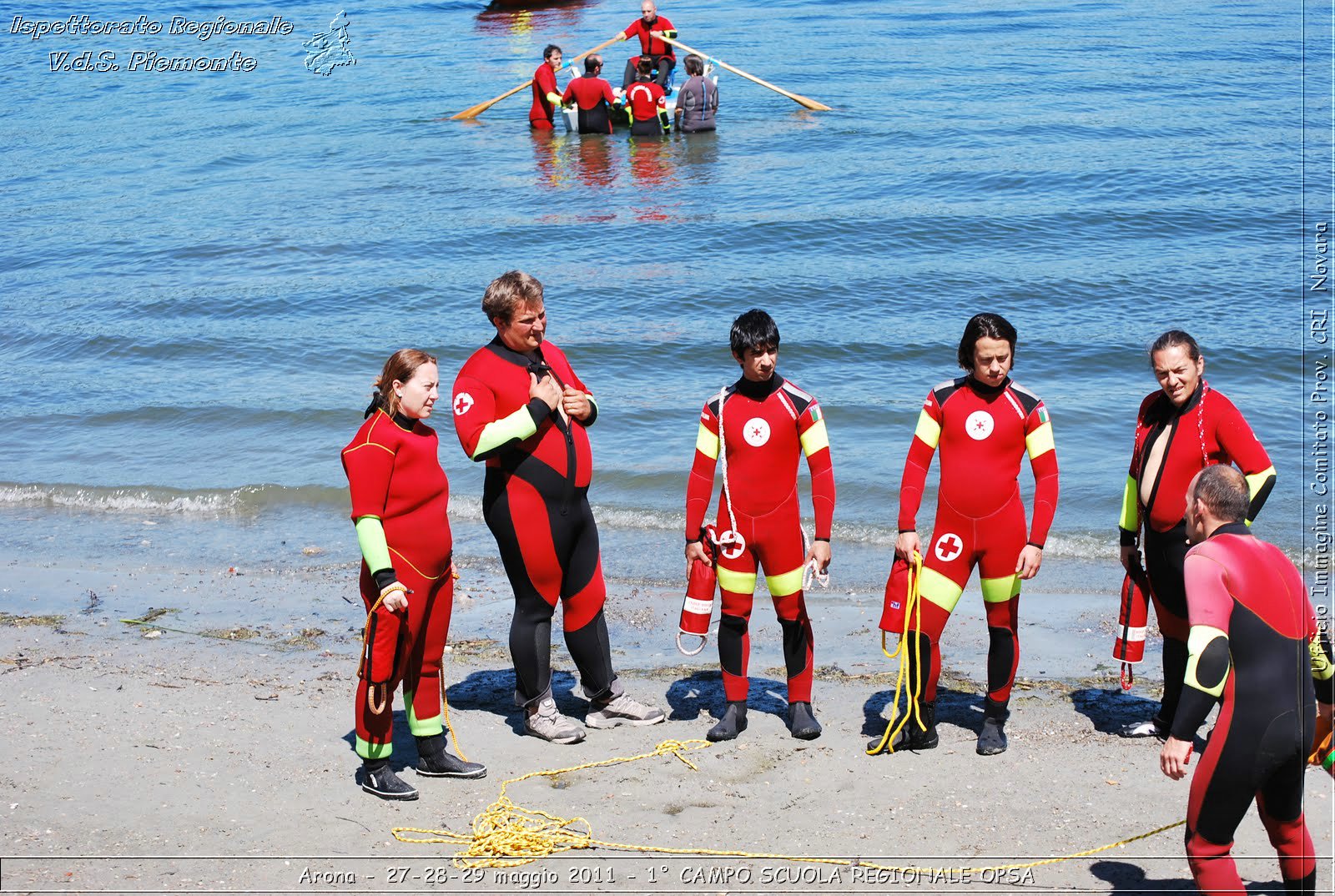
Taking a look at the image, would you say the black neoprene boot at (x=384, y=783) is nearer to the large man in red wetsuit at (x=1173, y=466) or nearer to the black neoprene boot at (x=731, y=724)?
the black neoprene boot at (x=731, y=724)

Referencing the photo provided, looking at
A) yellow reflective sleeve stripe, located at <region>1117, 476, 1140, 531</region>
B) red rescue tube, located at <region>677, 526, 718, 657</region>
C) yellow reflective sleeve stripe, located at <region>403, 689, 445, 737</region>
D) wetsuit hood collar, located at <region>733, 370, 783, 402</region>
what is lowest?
yellow reflective sleeve stripe, located at <region>403, 689, 445, 737</region>

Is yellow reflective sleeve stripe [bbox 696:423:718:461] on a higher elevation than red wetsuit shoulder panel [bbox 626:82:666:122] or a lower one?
lower

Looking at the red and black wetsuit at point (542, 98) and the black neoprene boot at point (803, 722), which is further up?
the red and black wetsuit at point (542, 98)

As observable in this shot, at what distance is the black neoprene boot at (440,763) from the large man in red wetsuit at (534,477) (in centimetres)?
47

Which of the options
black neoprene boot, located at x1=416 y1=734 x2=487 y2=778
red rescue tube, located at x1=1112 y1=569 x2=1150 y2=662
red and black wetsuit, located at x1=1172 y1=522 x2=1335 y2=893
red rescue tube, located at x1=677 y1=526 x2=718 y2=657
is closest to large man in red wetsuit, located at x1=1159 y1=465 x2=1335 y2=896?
red and black wetsuit, located at x1=1172 y1=522 x2=1335 y2=893

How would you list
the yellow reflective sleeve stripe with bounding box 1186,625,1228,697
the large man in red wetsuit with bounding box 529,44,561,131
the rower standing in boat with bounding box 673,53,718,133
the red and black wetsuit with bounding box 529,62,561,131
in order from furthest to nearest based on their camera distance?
the red and black wetsuit with bounding box 529,62,561,131 < the large man in red wetsuit with bounding box 529,44,561,131 < the rower standing in boat with bounding box 673,53,718,133 < the yellow reflective sleeve stripe with bounding box 1186,625,1228,697

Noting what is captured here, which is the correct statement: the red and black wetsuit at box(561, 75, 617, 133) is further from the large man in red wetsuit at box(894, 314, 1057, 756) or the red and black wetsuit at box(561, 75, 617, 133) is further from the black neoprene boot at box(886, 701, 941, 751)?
the black neoprene boot at box(886, 701, 941, 751)

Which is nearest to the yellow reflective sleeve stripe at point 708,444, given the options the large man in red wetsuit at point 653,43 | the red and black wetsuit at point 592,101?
the red and black wetsuit at point 592,101

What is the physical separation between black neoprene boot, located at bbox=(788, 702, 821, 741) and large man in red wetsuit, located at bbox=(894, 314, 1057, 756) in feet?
1.34

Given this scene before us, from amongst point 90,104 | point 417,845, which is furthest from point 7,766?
point 90,104

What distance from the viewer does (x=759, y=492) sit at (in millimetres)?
5781

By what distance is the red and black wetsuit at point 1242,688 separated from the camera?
13.0 feet

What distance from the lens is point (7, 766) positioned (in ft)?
18.2

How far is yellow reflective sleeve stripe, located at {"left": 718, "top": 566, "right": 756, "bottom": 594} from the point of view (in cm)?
591
